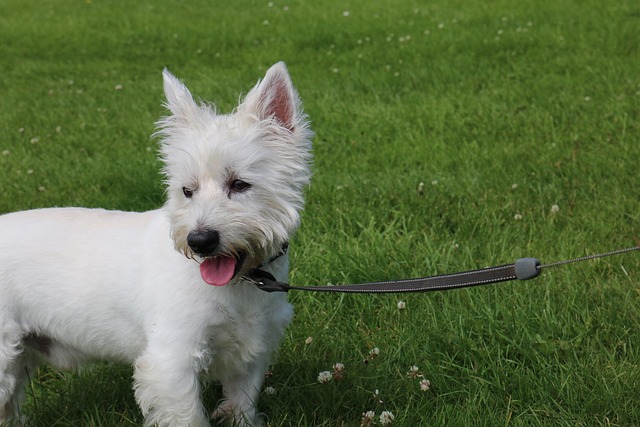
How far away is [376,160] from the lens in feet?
21.4

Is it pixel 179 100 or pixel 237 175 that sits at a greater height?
pixel 179 100

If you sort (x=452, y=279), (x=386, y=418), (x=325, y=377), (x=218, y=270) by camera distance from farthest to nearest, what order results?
1. (x=325, y=377)
2. (x=386, y=418)
3. (x=218, y=270)
4. (x=452, y=279)

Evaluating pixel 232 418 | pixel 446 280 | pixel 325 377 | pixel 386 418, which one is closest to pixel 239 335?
pixel 232 418

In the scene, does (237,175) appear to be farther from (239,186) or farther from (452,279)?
(452,279)

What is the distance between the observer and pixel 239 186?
125 inches

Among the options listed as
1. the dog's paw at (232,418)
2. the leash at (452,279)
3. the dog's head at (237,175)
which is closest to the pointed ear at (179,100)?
the dog's head at (237,175)

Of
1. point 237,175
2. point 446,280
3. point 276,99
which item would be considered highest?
point 276,99

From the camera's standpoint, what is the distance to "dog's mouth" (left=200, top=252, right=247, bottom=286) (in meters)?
3.09

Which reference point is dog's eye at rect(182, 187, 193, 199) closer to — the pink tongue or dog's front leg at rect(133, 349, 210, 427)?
the pink tongue

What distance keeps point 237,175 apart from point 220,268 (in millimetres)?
359

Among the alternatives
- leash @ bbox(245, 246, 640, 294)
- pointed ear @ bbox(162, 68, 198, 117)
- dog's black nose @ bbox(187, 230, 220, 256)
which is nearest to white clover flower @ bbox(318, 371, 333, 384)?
leash @ bbox(245, 246, 640, 294)

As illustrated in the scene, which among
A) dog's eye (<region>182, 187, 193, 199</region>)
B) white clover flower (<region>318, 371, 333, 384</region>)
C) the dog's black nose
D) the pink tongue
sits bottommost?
white clover flower (<region>318, 371, 333, 384</region>)

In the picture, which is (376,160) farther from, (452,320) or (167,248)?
(167,248)

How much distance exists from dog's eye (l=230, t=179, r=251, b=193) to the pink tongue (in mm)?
263
